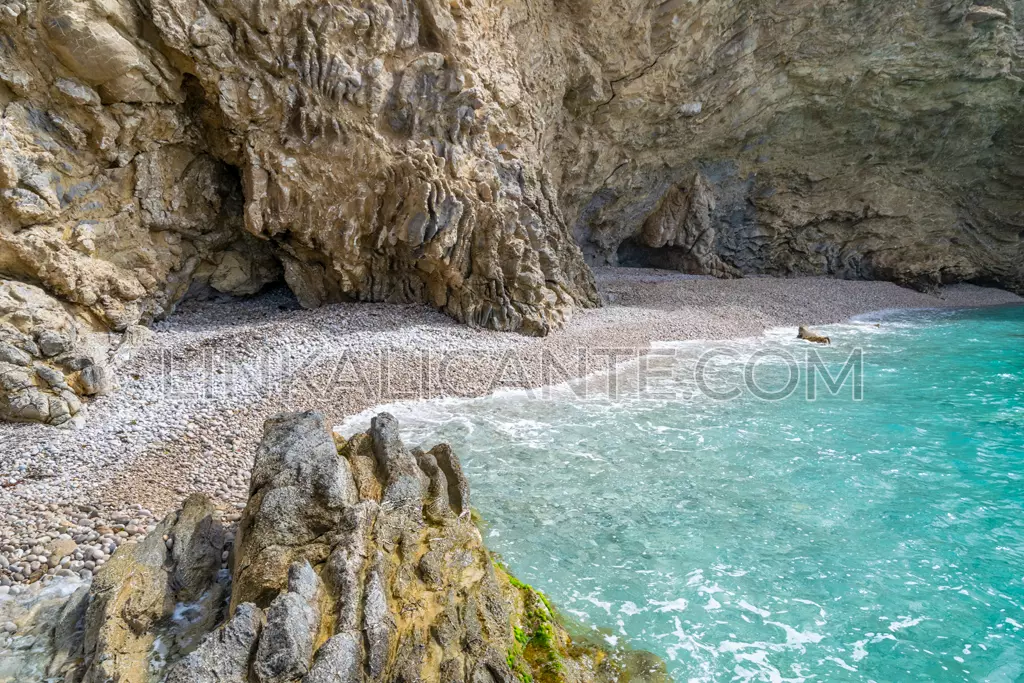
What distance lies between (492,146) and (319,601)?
1588 centimetres

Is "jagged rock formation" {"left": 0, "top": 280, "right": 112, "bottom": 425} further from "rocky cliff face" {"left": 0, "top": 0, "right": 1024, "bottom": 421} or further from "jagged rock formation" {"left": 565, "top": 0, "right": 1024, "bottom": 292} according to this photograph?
"jagged rock formation" {"left": 565, "top": 0, "right": 1024, "bottom": 292}

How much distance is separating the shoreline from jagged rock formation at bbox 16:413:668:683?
1564 mm

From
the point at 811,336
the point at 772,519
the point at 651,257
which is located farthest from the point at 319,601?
the point at 651,257

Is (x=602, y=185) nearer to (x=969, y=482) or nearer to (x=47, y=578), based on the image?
(x=969, y=482)

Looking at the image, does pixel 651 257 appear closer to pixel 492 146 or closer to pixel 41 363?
pixel 492 146

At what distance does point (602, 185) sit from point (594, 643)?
25.1m

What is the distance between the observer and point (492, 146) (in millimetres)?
18000

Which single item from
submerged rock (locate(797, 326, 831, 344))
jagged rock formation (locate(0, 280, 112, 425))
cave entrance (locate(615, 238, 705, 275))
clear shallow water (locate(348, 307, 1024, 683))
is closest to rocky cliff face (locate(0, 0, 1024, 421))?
cave entrance (locate(615, 238, 705, 275))

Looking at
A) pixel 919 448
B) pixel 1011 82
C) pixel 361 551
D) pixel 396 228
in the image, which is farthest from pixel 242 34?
pixel 1011 82

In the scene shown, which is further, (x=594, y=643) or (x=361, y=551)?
(x=594, y=643)

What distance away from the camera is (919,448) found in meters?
10.5

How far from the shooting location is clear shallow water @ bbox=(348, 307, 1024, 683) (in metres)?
5.94

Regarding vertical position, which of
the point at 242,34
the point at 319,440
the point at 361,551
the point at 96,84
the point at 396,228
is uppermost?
the point at 242,34

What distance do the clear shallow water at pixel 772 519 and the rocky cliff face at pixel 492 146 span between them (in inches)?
272
